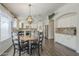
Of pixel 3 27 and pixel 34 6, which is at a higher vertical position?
pixel 34 6

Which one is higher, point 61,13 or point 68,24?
point 61,13

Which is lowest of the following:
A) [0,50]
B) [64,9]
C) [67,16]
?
[0,50]

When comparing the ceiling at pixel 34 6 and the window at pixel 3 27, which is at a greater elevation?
the ceiling at pixel 34 6

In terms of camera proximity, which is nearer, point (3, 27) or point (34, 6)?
point (3, 27)

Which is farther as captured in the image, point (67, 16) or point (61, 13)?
point (61, 13)

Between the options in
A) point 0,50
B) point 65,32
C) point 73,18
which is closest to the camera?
point 0,50

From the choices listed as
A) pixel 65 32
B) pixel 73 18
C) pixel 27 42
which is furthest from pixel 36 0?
pixel 65 32

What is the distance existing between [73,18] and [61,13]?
5.06 feet

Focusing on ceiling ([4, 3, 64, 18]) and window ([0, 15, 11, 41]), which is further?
ceiling ([4, 3, 64, 18])

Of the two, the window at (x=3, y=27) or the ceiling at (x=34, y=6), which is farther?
the ceiling at (x=34, y=6)

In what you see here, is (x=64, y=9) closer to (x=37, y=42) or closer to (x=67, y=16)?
(x=67, y=16)

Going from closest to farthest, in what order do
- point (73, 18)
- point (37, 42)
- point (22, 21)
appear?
point (37, 42)
point (73, 18)
point (22, 21)

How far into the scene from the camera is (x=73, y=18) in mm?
5754

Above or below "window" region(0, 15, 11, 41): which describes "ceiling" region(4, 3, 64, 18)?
above
